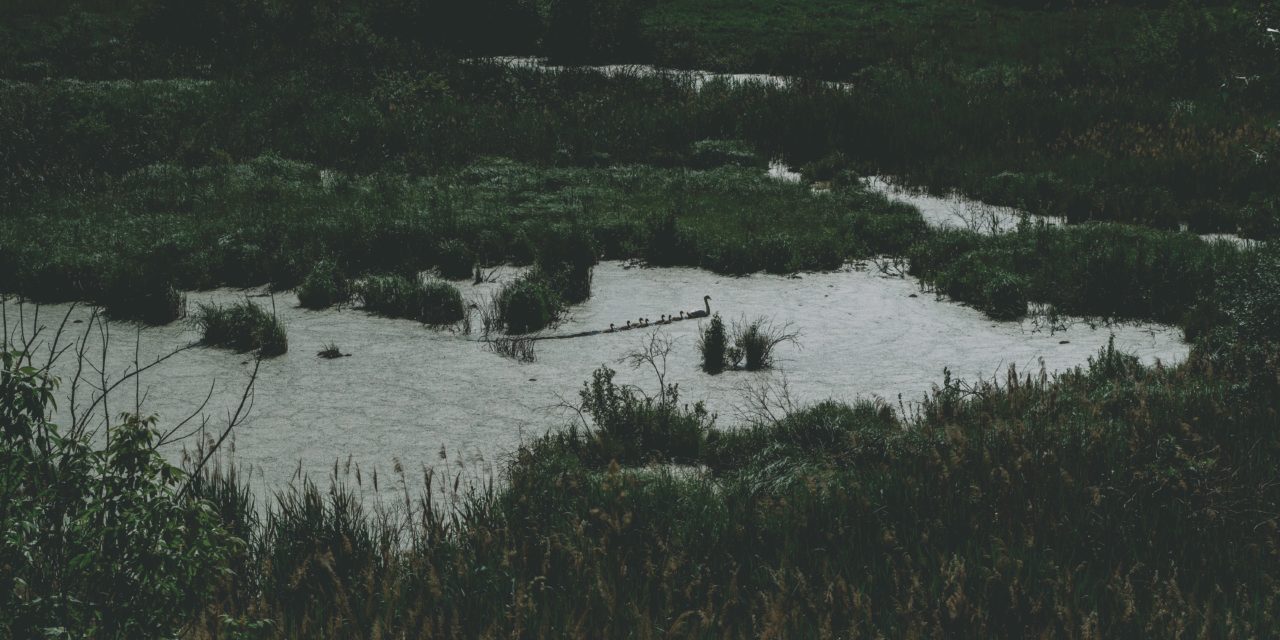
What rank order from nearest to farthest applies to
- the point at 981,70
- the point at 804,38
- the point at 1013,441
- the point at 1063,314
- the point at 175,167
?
1. the point at 1013,441
2. the point at 1063,314
3. the point at 175,167
4. the point at 981,70
5. the point at 804,38

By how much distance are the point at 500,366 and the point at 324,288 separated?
3.17m

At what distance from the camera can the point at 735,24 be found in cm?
4116

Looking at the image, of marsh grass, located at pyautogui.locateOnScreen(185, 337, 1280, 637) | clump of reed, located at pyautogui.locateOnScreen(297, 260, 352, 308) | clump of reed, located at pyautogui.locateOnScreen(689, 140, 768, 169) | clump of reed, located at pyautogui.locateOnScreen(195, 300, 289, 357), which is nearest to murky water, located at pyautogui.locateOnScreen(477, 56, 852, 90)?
clump of reed, located at pyautogui.locateOnScreen(689, 140, 768, 169)

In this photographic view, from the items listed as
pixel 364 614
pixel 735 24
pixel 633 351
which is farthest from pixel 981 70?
pixel 364 614

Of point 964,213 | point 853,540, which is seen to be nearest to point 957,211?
point 964,213

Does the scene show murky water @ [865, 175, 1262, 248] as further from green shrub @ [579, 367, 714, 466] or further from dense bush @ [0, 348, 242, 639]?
dense bush @ [0, 348, 242, 639]

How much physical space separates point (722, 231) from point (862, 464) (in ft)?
26.3

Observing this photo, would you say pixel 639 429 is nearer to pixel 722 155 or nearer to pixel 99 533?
pixel 99 533

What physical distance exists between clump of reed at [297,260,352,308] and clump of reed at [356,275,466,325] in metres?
0.20

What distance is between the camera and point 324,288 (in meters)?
10.6

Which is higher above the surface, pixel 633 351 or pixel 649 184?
pixel 649 184

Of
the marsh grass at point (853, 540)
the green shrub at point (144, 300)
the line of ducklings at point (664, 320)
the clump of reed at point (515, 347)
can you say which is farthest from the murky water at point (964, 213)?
the green shrub at point (144, 300)

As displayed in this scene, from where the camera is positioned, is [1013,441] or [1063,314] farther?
[1063,314]

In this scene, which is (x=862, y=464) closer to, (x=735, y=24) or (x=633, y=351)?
(x=633, y=351)
